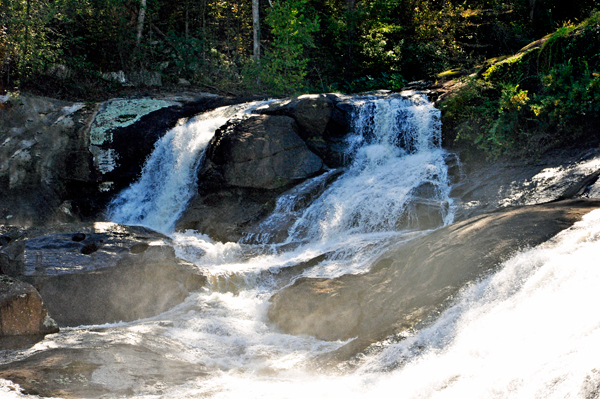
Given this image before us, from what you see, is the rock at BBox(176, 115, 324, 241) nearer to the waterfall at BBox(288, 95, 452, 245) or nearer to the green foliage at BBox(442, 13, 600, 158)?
the waterfall at BBox(288, 95, 452, 245)

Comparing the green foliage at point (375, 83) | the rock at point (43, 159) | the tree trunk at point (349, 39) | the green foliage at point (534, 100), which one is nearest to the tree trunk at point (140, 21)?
the rock at point (43, 159)

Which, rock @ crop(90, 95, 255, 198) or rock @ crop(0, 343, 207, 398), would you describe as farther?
rock @ crop(90, 95, 255, 198)

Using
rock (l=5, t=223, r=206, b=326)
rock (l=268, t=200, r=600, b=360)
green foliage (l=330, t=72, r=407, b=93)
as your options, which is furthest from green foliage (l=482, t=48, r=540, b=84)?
rock (l=5, t=223, r=206, b=326)

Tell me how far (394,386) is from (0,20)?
1378 cm

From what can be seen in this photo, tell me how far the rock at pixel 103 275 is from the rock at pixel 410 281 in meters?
1.75

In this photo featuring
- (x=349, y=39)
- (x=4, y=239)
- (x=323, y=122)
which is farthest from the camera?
(x=349, y=39)

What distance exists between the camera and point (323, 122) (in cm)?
1093

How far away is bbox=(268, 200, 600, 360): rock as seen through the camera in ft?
16.3

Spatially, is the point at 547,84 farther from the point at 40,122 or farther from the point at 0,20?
the point at 0,20

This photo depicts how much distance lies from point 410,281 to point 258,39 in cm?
1467

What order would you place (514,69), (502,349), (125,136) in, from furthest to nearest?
(125,136) < (514,69) < (502,349)

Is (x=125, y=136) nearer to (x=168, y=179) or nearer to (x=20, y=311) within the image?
(x=168, y=179)

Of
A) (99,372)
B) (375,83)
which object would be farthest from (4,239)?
(375,83)

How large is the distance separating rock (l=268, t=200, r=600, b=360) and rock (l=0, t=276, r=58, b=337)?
2746 mm
